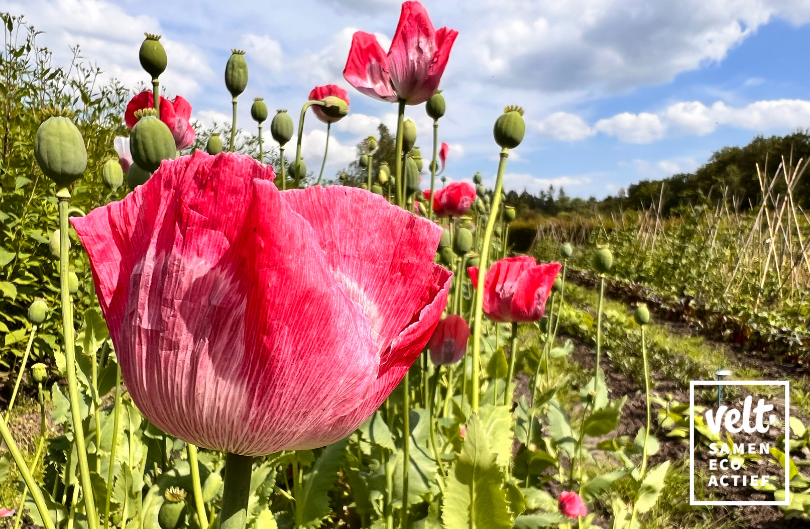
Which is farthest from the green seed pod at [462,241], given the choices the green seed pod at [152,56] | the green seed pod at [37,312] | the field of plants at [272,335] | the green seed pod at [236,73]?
the green seed pod at [37,312]

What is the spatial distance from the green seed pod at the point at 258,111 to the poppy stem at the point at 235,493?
111 centimetres

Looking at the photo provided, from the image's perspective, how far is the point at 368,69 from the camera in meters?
1.10

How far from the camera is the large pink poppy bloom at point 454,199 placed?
2.15 m

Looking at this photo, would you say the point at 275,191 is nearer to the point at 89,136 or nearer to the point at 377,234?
the point at 377,234

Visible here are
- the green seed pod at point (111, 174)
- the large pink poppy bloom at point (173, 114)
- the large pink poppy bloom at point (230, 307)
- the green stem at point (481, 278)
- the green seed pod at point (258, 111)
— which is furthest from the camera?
the green seed pod at point (258, 111)

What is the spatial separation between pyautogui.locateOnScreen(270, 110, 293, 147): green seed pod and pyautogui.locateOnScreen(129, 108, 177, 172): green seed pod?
2.11 feet

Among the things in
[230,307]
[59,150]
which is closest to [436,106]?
[59,150]

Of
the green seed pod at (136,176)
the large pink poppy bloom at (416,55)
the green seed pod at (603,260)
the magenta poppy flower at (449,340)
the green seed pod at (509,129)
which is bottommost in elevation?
the magenta poppy flower at (449,340)

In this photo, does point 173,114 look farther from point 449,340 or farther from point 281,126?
point 449,340

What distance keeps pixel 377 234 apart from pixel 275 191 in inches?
4.3

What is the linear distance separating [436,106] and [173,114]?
1.81 ft

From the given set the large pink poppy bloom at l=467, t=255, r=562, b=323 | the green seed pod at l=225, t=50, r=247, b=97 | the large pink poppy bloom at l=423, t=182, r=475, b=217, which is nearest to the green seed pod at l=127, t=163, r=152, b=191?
the green seed pod at l=225, t=50, r=247, b=97

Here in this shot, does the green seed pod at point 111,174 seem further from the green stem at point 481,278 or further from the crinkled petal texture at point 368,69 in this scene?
the green stem at point 481,278

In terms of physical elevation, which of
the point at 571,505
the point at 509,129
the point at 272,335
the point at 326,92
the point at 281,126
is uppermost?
the point at 326,92
